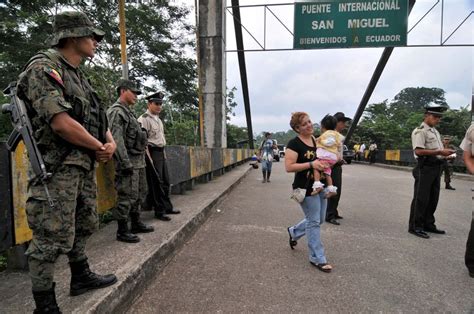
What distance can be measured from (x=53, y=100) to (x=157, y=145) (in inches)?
101

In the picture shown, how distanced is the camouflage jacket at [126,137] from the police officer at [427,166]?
3726 mm

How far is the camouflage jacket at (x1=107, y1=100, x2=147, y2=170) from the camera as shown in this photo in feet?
10.6

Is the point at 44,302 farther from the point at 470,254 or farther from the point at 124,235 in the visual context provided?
the point at 470,254

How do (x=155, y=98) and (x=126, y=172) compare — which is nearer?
(x=126, y=172)

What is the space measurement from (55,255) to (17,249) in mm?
1220

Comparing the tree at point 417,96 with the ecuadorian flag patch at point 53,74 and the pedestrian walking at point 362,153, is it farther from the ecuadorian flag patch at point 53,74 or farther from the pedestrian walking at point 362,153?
the ecuadorian flag patch at point 53,74

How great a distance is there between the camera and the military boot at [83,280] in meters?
2.19

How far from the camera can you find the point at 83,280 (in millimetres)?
2240

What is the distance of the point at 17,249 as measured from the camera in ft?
8.90

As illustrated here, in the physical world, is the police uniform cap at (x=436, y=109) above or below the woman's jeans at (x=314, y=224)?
above

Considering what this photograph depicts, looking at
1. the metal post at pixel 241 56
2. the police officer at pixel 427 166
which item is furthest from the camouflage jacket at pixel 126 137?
the metal post at pixel 241 56

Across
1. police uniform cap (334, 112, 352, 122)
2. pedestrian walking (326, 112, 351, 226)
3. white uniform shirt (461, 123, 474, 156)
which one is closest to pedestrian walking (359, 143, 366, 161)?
pedestrian walking (326, 112, 351, 226)

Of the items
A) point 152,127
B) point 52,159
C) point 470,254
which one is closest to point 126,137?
point 152,127

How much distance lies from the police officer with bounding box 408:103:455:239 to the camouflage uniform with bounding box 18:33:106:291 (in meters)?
4.25
